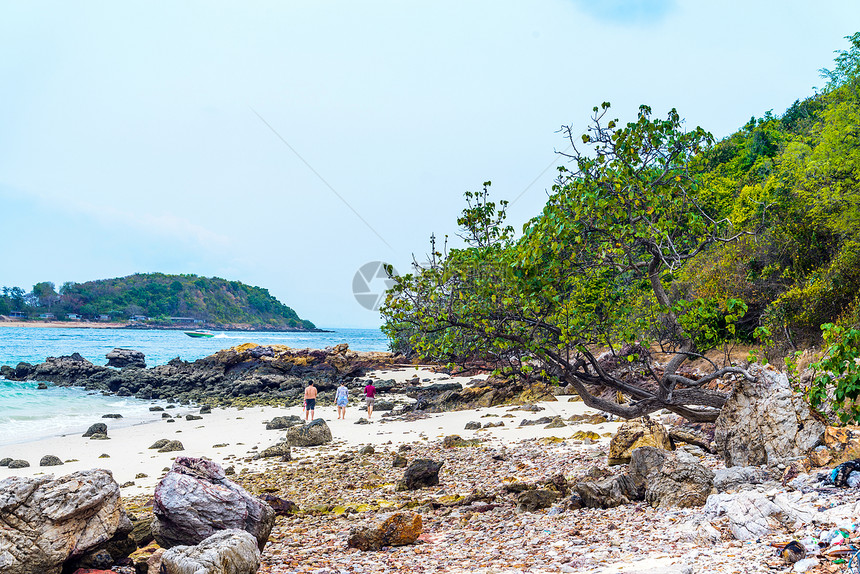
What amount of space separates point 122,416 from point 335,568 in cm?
2214

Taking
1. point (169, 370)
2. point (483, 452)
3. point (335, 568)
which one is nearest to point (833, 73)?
point (483, 452)

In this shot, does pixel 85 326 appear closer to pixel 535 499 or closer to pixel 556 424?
pixel 556 424

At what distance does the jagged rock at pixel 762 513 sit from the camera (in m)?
5.07

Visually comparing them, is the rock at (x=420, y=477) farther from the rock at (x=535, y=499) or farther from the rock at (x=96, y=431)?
the rock at (x=96, y=431)

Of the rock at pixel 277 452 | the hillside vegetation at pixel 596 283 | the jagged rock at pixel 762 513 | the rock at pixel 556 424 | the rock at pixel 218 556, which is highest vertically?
the hillside vegetation at pixel 596 283

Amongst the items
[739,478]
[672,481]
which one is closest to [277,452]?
[672,481]

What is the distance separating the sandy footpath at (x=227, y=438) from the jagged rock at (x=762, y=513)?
27.9 feet

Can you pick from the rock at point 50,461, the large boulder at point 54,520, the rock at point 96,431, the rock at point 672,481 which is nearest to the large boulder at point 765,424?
the rock at point 672,481

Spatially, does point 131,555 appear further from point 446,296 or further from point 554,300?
point 554,300

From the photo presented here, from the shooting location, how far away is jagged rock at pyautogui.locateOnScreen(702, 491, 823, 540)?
5.07 m

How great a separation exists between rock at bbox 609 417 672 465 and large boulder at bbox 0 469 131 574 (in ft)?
26.8

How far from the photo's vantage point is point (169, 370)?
40.1 metres

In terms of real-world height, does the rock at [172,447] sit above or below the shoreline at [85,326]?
below

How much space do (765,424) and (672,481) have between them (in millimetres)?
1888
